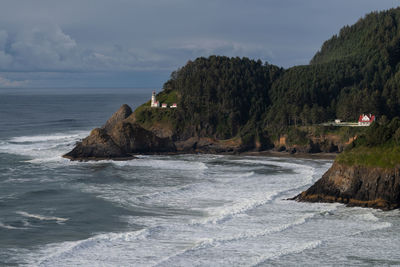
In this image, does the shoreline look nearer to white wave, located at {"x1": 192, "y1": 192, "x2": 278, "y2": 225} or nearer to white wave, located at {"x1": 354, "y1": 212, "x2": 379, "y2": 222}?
white wave, located at {"x1": 192, "y1": 192, "x2": 278, "y2": 225}

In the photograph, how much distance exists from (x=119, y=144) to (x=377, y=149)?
49.5 meters

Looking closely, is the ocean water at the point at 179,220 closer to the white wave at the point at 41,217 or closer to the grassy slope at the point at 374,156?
the white wave at the point at 41,217

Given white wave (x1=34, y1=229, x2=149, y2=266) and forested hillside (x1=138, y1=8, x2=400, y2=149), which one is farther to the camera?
forested hillside (x1=138, y1=8, x2=400, y2=149)

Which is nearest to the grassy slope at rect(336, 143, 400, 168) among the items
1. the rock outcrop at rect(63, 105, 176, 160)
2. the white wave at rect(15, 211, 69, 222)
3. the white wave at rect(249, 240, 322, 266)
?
the white wave at rect(249, 240, 322, 266)

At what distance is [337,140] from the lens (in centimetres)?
9306

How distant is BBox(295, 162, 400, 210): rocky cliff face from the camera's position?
49.4 meters

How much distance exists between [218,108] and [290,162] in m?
33.1

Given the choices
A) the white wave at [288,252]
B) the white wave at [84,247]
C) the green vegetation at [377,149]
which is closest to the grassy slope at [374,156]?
the green vegetation at [377,149]

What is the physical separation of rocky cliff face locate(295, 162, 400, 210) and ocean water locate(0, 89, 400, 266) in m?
1.41

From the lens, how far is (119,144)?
92.3 m

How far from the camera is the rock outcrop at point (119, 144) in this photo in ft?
280

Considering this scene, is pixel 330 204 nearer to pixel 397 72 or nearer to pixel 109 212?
pixel 109 212

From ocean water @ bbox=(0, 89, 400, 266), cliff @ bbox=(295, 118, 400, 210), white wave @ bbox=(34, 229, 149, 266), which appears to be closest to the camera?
white wave @ bbox=(34, 229, 149, 266)

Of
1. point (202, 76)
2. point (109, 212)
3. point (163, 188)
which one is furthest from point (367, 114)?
point (109, 212)
